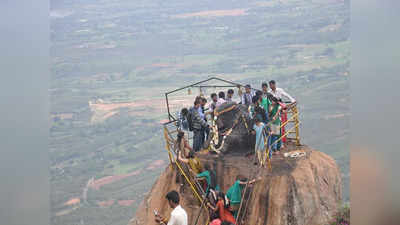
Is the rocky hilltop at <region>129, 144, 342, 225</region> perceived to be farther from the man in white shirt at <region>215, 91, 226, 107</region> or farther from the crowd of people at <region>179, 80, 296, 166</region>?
the man in white shirt at <region>215, 91, 226, 107</region>

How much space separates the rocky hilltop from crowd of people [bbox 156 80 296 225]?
0.45 ft

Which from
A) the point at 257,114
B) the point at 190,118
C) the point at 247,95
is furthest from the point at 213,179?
the point at 247,95

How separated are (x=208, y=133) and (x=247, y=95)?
0.80 meters

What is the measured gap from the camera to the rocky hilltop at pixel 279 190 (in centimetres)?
679

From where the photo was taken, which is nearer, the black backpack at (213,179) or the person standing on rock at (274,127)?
the black backpack at (213,179)

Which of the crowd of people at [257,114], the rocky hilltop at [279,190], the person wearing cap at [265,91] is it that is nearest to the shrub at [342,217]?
the rocky hilltop at [279,190]

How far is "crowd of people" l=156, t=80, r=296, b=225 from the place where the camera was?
22.2 ft

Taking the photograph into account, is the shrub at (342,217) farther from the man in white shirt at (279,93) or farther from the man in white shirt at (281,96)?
the man in white shirt at (279,93)

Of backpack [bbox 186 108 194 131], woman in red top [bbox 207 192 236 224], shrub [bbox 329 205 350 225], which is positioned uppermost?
backpack [bbox 186 108 194 131]

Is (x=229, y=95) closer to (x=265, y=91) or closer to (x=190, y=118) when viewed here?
(x=265, y=91)

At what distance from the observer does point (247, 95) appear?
7.70 m

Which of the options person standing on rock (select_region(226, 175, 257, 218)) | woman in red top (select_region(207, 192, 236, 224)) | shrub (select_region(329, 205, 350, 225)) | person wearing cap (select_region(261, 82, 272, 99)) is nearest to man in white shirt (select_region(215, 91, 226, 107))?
person wearing cap (select_region(261, 82, 272, 99))

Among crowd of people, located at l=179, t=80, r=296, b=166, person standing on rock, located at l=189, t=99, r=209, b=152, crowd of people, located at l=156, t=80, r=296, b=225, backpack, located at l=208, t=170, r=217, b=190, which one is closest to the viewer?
crowd of people, located at l=156, t=80, r=296, b=225

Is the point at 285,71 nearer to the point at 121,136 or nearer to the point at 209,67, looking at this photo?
the point at 209,67
